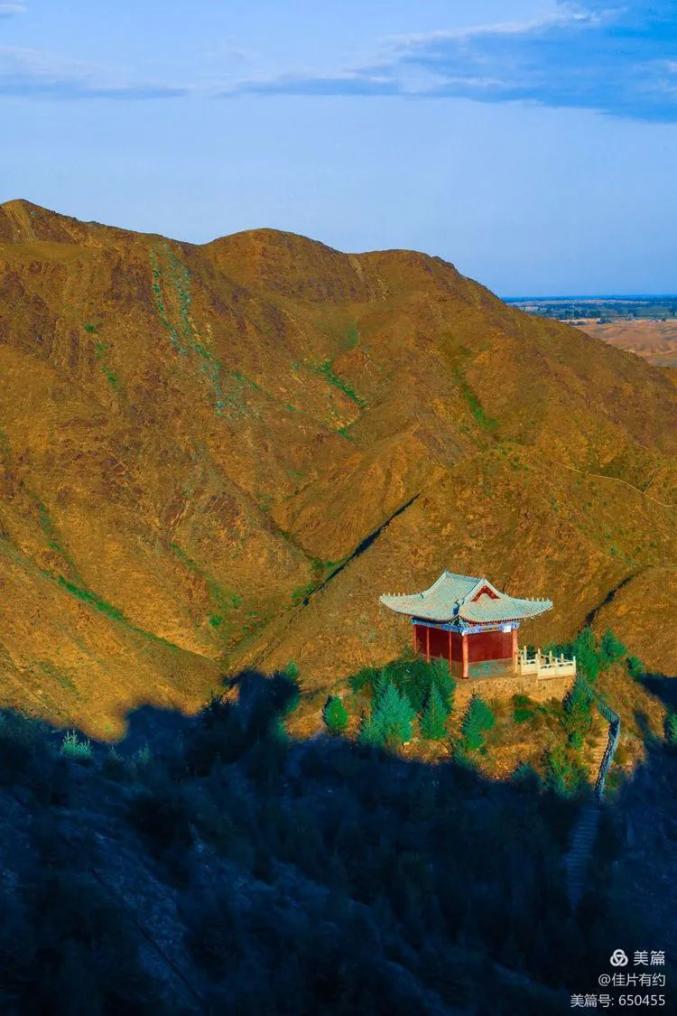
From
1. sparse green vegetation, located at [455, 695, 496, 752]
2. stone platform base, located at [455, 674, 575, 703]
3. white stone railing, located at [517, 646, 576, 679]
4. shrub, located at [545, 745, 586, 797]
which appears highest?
white stone railing, located at [517, 646, 576, 679]

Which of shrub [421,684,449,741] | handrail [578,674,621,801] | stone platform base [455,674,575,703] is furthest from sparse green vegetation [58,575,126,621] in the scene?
handrail [578,674,621,801]

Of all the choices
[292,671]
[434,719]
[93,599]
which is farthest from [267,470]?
[434,719]

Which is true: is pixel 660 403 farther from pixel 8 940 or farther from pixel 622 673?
pixel 8 940

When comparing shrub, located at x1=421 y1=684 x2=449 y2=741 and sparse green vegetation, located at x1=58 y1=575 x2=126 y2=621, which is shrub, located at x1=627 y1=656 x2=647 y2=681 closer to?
shrub, located at x1=421 y1=684 x2=449 y2=741

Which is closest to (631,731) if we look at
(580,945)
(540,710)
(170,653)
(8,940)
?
(540,710)

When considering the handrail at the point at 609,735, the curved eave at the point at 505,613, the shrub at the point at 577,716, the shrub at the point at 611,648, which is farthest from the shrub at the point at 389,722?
the shrub at the point at 611,648

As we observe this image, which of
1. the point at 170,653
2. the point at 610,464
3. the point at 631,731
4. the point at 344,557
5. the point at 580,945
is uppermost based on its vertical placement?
the point at 610,464

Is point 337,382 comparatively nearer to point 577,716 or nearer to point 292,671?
point 292,671
